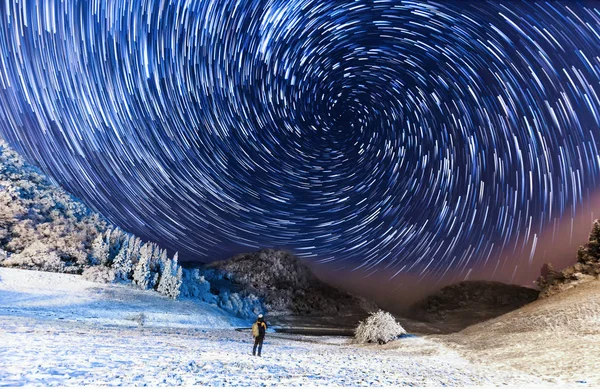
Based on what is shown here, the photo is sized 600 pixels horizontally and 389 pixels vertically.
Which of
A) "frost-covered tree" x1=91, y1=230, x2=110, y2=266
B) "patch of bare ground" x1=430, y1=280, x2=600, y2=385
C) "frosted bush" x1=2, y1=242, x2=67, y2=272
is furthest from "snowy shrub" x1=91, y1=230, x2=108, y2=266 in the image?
"patch of bare ground" x1=430, y1=280, x2=600, y2=385

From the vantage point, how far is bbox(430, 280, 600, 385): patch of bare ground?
17.0 metres

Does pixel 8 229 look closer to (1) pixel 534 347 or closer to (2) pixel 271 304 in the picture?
(1) pixel 534 347

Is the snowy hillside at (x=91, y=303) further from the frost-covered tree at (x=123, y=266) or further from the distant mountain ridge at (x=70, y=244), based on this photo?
the distant mountain ridge at (x=70, y=244)

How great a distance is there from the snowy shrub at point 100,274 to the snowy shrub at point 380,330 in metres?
48.3

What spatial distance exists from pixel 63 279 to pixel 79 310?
55.8ft

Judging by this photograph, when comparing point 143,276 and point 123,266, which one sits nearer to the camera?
point 143,276

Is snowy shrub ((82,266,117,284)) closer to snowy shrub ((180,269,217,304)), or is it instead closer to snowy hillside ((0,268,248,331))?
snowy hillside ((0,268,248,331))

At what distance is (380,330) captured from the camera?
38.1 metres

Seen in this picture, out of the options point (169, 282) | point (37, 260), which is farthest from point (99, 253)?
point (169, 282)

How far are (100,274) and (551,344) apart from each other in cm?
6739

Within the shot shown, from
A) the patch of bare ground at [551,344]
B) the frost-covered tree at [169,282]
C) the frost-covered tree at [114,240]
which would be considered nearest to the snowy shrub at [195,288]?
the frost-covered tree at [169,282]

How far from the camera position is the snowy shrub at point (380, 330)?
3775 centimetres

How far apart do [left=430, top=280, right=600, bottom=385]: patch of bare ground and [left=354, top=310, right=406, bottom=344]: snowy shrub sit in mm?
6293

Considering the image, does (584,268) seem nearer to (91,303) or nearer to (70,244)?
(91,303)
